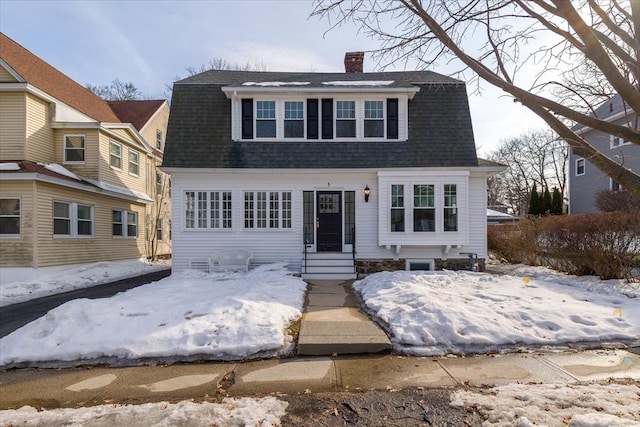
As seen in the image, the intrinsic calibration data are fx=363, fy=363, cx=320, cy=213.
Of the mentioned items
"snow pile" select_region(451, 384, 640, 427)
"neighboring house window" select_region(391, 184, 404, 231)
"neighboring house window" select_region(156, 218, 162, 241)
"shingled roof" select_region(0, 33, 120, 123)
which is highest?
"shingled roof" select_region(0, 33, 120, 123)

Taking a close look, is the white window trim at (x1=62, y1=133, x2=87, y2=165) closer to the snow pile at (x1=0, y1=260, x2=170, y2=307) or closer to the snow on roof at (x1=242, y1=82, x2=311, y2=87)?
the snow pile at (x1=0, y1=260, x2=170, y2=307)

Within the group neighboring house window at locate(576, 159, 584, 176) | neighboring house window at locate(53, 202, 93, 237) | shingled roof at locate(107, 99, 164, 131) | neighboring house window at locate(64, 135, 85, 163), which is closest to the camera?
neighboring house window at locate(53, 202, 93, 237)

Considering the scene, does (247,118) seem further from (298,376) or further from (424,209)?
(298,376)

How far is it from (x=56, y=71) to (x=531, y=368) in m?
20.2

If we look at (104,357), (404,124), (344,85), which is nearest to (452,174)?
(404,124)

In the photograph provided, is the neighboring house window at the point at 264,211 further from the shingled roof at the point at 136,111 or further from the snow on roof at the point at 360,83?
the shingled roof at the point at 136,111

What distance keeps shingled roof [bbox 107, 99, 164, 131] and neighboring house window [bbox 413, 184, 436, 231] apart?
50.0 ft

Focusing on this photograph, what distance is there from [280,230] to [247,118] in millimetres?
3814

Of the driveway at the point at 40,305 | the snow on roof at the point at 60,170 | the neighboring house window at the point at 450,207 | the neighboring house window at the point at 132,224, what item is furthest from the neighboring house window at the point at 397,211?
the neighboring house window at the point at 132,224

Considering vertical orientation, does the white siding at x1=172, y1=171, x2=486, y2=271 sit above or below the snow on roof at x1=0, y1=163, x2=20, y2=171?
below

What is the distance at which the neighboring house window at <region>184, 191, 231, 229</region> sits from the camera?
1147 centimetres

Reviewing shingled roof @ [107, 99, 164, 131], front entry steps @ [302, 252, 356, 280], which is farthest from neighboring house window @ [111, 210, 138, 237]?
front entry steps @ [302, 252, 356, 280]

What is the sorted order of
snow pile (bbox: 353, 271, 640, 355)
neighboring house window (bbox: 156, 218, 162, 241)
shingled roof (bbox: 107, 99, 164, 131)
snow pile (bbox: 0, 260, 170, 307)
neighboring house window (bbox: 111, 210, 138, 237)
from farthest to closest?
neighboring house window (bbox: 156, 218, 162, 241) → shingled roof (bbox: 107, 99, 164, 131) → neighboring house window (bbox: 111, 210, 138, 237) → snow pile (bbox: 0, 260, 170, 307) → snow pile (bbox: 353, 271, 640, 355)

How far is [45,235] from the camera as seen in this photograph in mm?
11852
